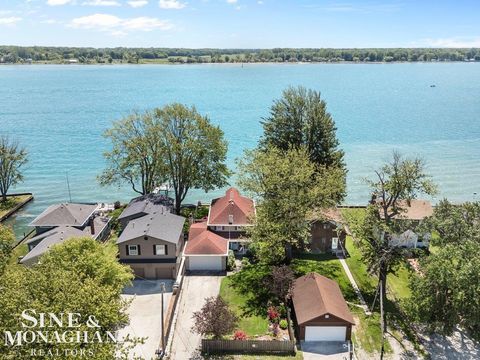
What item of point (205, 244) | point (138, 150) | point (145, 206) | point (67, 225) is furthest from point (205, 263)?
point (138, 150)

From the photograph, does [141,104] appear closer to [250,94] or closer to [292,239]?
[250,94]

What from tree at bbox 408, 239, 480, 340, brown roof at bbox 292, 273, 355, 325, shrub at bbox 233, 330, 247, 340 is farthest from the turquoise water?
shrub at bbox 233, 330, 247, 340

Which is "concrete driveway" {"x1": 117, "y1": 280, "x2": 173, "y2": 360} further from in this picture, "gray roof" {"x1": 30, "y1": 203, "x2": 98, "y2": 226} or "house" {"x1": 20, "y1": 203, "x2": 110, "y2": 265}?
"gray roof" {"x1": 30, "y1": 203, "x2": 98, "y2": 226}

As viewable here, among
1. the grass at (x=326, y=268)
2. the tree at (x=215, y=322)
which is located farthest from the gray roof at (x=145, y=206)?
the tree at (x=215, y=322)

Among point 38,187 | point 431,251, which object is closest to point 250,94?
point 38,187

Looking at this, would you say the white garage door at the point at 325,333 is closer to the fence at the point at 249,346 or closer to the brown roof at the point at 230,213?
the fence at the point at 249,346
